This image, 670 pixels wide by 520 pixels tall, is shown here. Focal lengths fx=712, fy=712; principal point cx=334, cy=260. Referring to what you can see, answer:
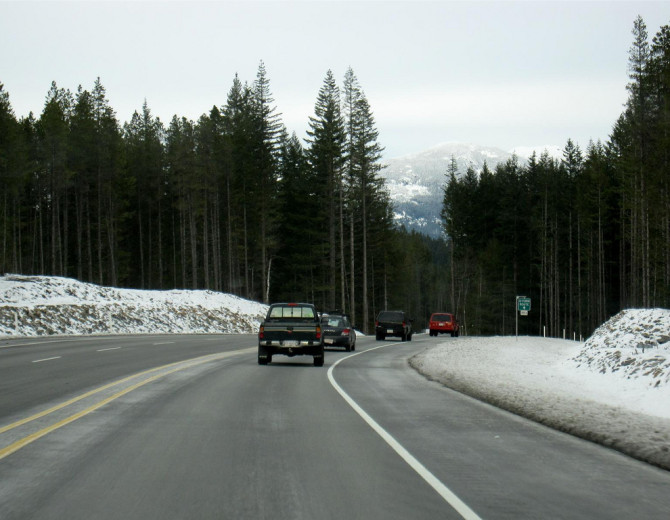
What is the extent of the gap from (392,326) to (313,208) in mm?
38442

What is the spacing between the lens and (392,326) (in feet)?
150

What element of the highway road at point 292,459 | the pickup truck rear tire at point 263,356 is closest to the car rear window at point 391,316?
the pickup truck rear tire at point 263,356

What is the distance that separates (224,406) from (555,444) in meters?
5.87

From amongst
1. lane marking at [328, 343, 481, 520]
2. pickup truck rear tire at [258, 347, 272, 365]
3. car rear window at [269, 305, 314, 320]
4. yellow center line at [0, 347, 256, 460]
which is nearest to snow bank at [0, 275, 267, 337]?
car rear window at [269, 305, 314, 320]

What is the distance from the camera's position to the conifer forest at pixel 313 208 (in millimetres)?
61688

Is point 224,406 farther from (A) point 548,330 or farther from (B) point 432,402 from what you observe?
(A) point 548,330

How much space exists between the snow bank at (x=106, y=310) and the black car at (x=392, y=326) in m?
13.4

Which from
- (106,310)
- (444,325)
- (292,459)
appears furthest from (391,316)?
(292,459)

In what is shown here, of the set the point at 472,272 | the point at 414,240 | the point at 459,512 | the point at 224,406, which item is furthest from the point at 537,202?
the point at 459,512

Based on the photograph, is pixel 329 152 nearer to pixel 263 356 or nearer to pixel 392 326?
pixel 392 326

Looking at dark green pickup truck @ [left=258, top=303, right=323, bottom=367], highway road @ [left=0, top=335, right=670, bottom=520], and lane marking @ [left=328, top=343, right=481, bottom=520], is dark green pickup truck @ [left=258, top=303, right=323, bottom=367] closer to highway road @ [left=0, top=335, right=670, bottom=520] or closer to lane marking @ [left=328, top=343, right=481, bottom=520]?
highway road @ [left=0, top=335, right=670, bottom=520]

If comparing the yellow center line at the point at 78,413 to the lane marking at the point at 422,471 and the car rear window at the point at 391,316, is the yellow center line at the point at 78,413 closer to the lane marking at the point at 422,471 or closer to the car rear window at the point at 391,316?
the lane marking at the point at 422,471

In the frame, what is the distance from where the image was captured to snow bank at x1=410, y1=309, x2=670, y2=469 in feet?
33.4

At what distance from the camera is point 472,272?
312 feet
